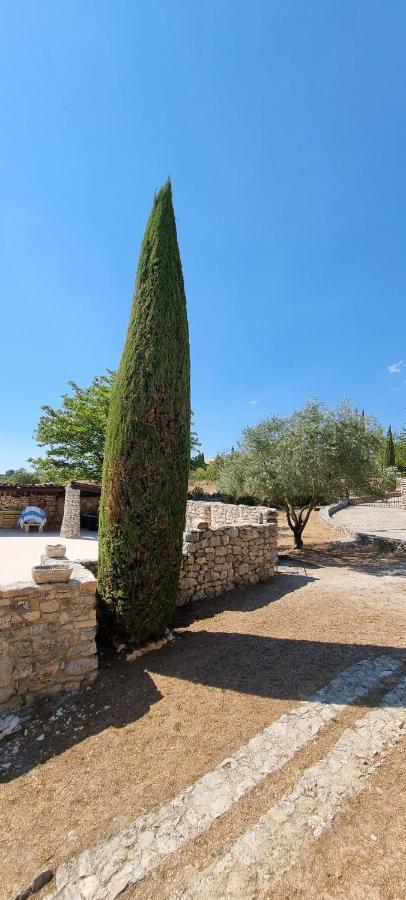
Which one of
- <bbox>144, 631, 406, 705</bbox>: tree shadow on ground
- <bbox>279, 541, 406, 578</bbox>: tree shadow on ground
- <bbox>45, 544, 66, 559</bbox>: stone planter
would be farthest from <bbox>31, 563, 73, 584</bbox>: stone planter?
<bbox>279, 541, 406, 578</bbox>: tree shadow on ground

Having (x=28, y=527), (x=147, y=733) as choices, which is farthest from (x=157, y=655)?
(x=28, y=527)

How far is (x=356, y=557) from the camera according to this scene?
12227 millimetres

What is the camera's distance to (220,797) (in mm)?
2832

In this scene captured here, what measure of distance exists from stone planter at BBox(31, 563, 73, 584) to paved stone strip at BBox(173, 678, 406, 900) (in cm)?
308

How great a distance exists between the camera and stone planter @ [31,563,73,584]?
446 centimetres

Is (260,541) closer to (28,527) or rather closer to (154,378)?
(154,378)

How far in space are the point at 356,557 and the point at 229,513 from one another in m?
4.63

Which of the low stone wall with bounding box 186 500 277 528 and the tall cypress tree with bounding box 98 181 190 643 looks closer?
the tall cypress tree with bounding box 98 181 190 643

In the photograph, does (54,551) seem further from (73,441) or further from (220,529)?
(73,441)

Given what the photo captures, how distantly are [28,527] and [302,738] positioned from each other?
15.8 metres

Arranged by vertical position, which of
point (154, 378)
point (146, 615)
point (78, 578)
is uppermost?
point (154, 378)

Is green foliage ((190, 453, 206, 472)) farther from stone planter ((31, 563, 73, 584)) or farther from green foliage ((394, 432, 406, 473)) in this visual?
green foliage ((394, 432, 406, 473))

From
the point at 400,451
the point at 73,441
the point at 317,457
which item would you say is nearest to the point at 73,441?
the point at 73,441

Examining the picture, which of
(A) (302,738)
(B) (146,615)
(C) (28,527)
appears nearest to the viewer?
(A) (302,738)
